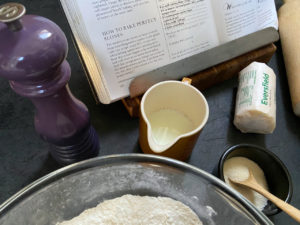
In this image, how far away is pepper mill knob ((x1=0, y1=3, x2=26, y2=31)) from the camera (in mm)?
240

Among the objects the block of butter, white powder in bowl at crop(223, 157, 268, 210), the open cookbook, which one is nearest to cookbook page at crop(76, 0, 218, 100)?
the open cookbook

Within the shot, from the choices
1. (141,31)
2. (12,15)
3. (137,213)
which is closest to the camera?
(12,15)

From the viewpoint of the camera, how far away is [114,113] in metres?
0.51

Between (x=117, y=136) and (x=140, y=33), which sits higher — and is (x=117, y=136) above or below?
below

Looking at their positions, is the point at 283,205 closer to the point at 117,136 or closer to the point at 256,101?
the point at 256,101

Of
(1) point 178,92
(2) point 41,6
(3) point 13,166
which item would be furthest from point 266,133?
(2) point 41,6

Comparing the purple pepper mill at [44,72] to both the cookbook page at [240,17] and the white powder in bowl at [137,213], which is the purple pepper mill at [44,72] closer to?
the white powder in bowl at [137,213]

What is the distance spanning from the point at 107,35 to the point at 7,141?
25 cm

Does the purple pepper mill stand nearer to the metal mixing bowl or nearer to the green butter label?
the metal mixing bowl

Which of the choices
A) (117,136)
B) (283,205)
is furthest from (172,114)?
(283,205)

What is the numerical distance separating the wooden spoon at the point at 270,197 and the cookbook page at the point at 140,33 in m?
0.25

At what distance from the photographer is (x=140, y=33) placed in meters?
0.46

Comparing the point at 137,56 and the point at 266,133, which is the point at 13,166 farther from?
the point at 266,133

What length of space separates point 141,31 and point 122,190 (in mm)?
267
